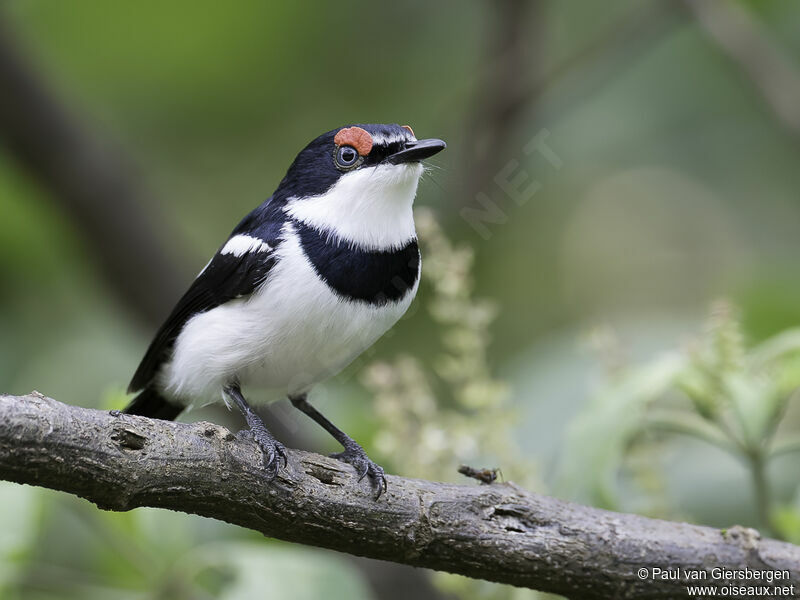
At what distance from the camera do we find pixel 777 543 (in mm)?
2637

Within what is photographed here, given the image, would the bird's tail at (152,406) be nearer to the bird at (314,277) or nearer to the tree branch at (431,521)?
the bird at (314,277)

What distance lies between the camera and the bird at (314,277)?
2.95 meters

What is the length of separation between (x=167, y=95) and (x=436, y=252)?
146 inches

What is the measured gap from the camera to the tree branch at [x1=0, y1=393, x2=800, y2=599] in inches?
88.1

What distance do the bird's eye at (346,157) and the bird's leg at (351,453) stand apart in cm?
90

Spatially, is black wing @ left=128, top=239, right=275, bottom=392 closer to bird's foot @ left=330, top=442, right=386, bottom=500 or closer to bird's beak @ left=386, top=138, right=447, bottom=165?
bird's beak @ left=386, top=138, right=447, bottom=165

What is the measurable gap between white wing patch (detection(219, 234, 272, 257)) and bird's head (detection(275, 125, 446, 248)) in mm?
143

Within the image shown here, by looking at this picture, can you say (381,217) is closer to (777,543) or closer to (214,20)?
(777,543)

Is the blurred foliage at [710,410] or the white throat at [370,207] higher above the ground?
the white throat at [370,207]

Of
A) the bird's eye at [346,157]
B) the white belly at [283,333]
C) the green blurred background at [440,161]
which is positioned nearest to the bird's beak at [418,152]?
the bird's eye at [346,157]

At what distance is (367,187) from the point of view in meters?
3.08

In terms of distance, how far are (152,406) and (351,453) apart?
983mm

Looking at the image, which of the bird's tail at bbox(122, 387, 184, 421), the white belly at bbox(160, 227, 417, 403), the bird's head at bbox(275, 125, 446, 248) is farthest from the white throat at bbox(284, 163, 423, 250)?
the bird's tail at bbox(122, 387, 184, 421)

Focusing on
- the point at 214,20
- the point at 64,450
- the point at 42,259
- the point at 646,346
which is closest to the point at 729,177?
the point at 646,346
